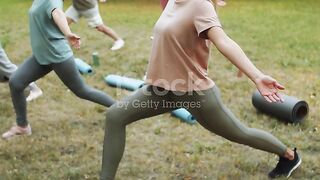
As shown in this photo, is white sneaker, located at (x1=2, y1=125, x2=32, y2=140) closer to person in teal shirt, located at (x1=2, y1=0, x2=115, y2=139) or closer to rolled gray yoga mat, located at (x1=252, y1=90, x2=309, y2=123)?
person in teal shirt, located at (x1=2, y1=0, x2=115, y2=139)

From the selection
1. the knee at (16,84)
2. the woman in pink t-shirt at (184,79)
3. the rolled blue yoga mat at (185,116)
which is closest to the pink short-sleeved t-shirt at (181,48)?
the woman in pink t-shirt at (184,79)

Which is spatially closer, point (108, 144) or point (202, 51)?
point (202, 51)

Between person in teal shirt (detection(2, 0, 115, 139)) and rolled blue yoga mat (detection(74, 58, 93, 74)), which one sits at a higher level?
person in teal shirt (detection(2, 0, 115, 139))

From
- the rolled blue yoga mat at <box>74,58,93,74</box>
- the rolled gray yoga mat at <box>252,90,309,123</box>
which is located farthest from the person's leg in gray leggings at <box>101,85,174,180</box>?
the rolled blue yoga mat at <box>74,58,93,74</box>

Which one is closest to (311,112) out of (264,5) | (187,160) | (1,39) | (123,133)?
(187,160)

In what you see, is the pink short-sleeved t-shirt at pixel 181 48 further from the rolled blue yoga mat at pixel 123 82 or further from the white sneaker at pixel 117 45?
the white sneaker at pixel 117 45

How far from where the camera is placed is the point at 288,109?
494 cm

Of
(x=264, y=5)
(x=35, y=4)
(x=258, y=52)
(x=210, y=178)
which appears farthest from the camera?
(x=264, y=5)

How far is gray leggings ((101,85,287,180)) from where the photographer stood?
11.0ft

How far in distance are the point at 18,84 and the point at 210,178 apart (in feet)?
6.04

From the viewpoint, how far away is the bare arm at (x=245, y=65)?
2.81m

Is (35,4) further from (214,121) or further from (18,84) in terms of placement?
(214,121)

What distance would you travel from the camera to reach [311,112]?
17.6ft

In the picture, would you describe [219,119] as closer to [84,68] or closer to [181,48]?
[181,48]
